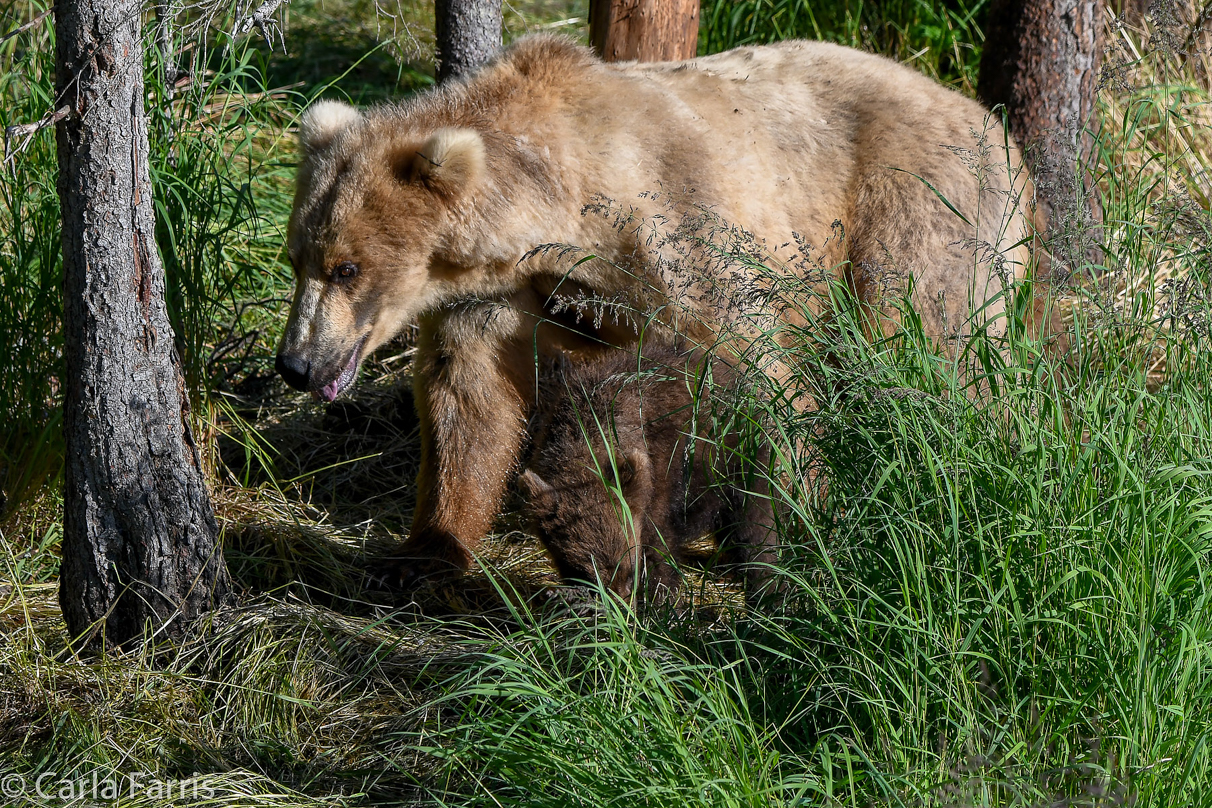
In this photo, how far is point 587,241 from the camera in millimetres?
3982

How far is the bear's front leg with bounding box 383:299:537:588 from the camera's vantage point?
423 centimetres

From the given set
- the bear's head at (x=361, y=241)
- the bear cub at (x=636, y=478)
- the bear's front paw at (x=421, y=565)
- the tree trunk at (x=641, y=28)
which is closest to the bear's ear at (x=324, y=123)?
the bear's head at (x=361, y=241)

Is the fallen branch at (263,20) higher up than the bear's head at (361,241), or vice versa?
the fallen branch at (263,20)

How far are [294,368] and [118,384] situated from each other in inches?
28.7

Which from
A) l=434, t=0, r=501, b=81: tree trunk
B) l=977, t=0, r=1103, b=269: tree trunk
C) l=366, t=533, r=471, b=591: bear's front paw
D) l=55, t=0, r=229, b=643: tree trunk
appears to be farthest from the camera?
l=977, t=0, r=1103, b=269: tree trunk

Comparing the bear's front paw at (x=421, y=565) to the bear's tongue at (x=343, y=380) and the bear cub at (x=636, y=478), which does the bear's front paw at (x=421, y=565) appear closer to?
the bear cub at (x=636, y=478)

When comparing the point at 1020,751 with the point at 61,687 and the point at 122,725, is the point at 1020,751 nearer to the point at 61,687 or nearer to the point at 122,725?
the point at 122,725

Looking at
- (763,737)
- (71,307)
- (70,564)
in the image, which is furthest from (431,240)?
(763,737)

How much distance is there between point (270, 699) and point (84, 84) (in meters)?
1.79

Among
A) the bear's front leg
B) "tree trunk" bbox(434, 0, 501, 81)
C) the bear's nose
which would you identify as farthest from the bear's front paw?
"tree trunk" bbox(434, 0, 501, 81)

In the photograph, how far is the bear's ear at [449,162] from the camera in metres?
3.71

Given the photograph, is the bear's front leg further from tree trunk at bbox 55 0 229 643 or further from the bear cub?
tree trunk at bbox 55 0 229 643

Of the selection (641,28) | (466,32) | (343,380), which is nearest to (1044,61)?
(641,28)

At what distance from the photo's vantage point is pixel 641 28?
16.6 feet
